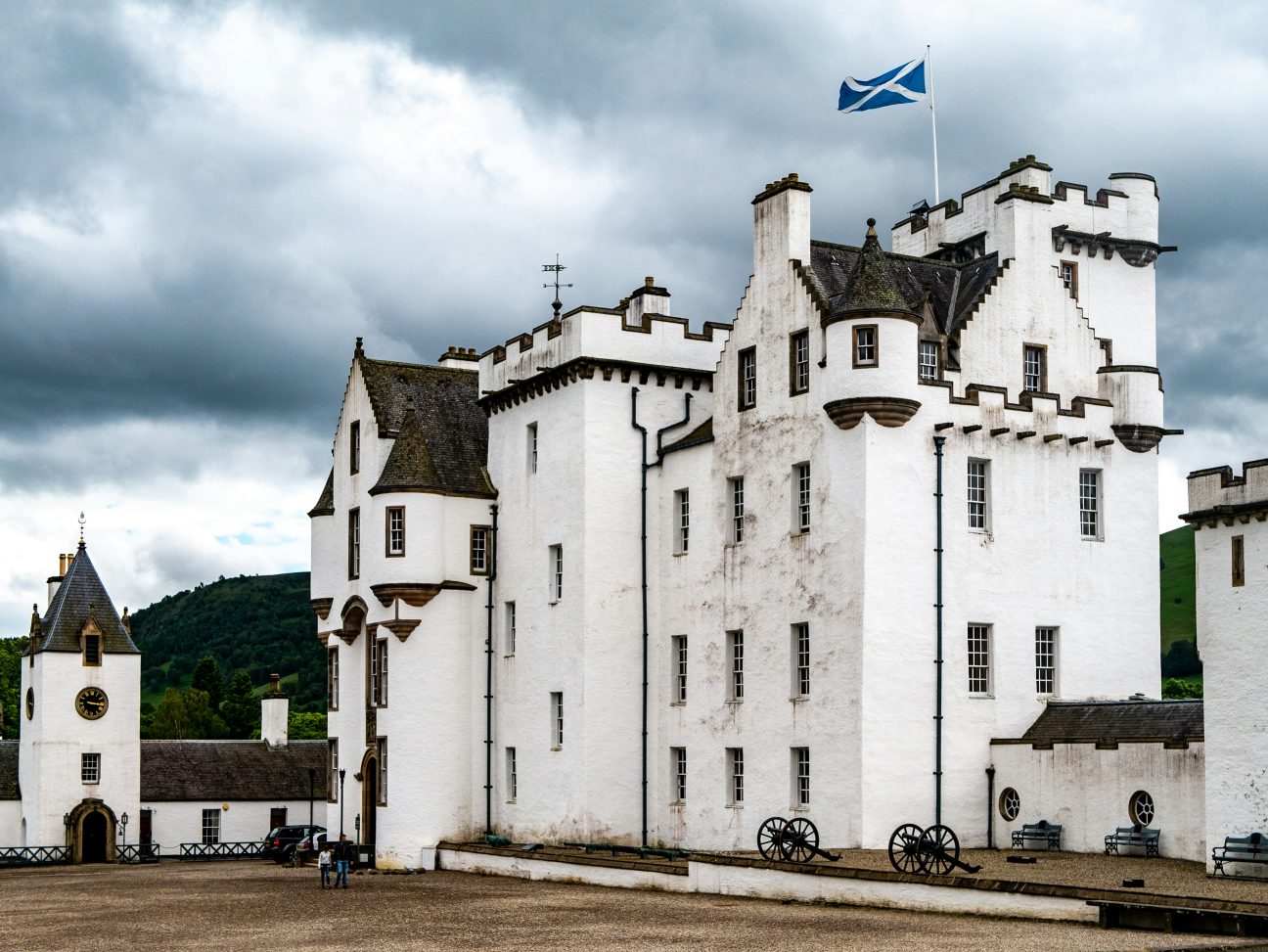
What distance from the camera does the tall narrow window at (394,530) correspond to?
51.1 m

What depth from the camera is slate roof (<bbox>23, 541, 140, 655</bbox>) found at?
73000 millimetres

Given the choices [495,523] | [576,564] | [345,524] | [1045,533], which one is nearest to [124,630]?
[345,524]

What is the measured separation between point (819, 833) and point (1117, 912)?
13292 millimetres

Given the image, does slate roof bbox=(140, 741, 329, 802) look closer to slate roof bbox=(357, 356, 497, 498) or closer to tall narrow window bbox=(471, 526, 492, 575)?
slate roof bbox=(357, 356, 497, 498)

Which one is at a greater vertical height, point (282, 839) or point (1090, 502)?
point (1090, 502)

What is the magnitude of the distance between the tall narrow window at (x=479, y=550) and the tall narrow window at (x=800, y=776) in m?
13.7

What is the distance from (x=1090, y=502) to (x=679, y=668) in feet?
37.6

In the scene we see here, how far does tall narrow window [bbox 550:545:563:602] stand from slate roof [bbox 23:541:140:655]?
3016 centimetres

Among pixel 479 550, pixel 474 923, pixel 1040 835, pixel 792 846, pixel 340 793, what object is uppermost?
pixel 479 550

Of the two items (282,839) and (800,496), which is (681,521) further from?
(282,839)

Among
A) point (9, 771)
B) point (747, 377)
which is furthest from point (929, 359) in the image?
point (9, 771)

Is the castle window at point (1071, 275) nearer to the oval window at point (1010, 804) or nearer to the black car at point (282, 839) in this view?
the oval window at point (1010, 804)

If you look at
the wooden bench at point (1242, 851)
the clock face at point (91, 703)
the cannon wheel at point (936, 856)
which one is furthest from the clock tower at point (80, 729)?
the wooden bench at point (1242, 851)

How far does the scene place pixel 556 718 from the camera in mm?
48688
